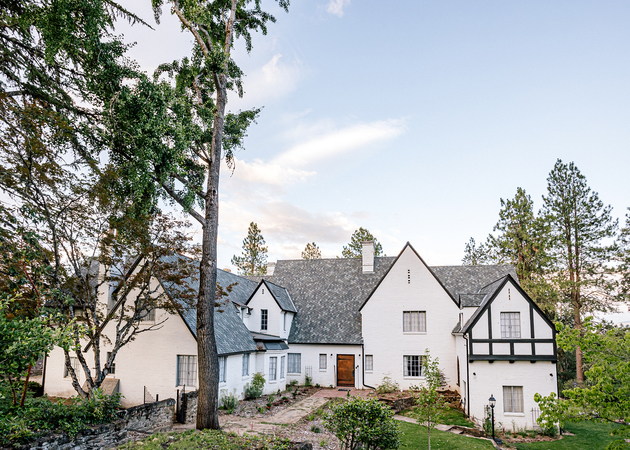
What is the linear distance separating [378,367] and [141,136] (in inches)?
782

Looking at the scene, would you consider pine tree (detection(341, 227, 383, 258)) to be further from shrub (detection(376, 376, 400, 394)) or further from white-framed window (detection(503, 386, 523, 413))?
white-framed window (detection(503, 386, 523, 413))

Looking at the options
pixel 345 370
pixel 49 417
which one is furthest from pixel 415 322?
pixel 49 417

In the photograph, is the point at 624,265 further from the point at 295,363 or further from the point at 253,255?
the point at 253,255

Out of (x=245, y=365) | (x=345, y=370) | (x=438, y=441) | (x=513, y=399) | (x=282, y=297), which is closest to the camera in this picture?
(x=438, y=441)

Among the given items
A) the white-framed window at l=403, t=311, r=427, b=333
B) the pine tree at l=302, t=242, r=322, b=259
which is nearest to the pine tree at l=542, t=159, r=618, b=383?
the white-framed window at l=403, t=311, r=427, b=333

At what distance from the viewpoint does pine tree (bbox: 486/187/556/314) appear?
29.4m

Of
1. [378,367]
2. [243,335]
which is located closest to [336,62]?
[243,335]

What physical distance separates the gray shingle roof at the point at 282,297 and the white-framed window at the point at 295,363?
2982mm

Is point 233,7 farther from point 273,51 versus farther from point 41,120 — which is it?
point 41,120

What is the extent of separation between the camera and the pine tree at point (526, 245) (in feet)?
96.5

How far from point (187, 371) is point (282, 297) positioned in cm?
1073

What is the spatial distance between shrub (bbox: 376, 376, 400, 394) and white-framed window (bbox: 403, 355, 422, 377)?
36.9 inches

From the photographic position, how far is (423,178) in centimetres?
1841

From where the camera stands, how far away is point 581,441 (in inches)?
621
